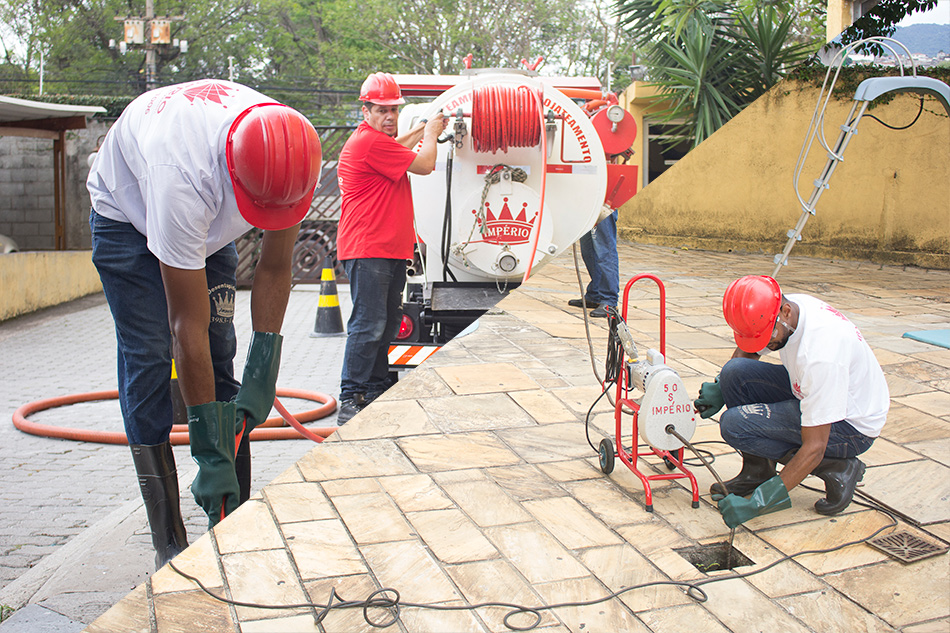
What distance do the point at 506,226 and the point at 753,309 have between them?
2726 millimetres

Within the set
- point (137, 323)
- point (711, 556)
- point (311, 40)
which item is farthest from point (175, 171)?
point (311, 40)

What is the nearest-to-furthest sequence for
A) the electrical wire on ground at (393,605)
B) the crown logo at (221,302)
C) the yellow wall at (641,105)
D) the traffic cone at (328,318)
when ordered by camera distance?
the electrical wire on ground at (393,605) → the crown logo at (221,302) → the traffic cone at (328,318) → the yellow wall at (641,105)

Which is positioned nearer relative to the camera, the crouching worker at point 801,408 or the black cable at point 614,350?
the crouching worker at point 801,408

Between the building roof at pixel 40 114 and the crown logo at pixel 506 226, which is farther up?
the building roof at pixel 40 114

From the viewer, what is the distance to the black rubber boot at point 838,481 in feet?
9.23

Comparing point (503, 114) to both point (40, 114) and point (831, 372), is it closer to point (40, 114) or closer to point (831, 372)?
point (831, 372)

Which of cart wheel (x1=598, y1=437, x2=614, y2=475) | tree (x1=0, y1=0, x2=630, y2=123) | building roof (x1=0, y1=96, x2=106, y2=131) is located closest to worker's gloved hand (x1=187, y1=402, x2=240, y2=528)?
cart wheel (x1=598, y1=437, x2=614, y2=475)

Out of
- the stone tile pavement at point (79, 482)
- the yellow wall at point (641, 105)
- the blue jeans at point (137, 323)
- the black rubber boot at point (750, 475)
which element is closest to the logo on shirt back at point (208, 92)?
the blue jeans at point (137, 323)

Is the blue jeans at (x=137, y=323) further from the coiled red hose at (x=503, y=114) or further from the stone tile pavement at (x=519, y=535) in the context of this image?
the coiled red hose at (x=503, y=114)

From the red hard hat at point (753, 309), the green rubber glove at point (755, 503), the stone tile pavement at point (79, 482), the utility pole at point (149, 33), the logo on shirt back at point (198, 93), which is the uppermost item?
the utility pole at point (149, 33)

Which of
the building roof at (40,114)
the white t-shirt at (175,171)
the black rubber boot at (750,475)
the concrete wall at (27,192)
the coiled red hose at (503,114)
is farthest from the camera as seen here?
the concrete wall at (27,192)

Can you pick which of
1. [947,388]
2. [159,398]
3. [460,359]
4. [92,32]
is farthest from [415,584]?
[92,32]

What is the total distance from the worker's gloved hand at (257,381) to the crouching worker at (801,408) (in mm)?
1657

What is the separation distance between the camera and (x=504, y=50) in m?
26.5
